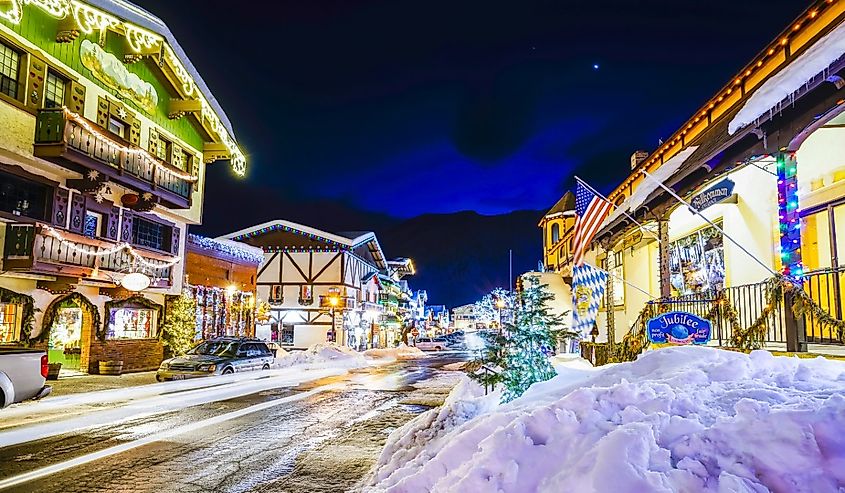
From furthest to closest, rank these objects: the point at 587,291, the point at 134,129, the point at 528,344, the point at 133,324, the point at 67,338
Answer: the point at 67,338, the point at 133,324, the point at 134,129, the point at 587,291, the point at 528,344

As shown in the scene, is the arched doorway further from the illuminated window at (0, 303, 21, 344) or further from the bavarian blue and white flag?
the bavarian blue and white flag

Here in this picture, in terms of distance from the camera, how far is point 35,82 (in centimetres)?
1817

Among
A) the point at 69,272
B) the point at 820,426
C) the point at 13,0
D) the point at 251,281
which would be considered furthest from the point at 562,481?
the point at 251,281

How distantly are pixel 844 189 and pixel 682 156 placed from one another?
9.12 feet

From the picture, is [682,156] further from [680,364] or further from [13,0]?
[13,0]

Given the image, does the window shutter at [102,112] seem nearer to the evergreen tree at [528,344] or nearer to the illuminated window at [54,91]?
the illuminated window at [54,91]

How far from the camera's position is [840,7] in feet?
26.5

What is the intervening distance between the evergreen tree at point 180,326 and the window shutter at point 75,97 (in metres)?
10.0

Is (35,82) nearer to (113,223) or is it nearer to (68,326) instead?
(113,223)

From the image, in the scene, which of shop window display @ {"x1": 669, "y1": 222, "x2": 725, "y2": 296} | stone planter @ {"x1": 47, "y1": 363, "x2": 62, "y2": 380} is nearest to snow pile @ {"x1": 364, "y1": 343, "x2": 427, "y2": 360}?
stone planter @ {"x1": 47, "y1": 363, "x2": 62, "y2": 380}

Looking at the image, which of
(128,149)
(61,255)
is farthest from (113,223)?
(61,255)

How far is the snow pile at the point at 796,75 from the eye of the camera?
711cm

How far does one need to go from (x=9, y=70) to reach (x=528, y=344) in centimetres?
1777

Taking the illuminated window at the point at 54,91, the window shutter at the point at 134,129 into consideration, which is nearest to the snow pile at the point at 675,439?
the illuminated window at the point at 54,91
